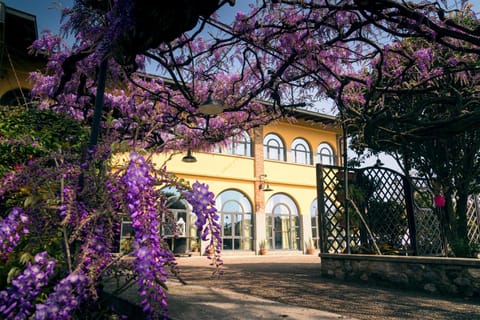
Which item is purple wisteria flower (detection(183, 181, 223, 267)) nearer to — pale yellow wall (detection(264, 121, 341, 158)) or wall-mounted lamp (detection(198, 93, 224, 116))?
wall-mounted lamp (detection(198, 93, 224, 116))

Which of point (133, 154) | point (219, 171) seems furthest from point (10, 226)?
point (219, 171)

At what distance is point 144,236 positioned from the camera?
1567 millimetres

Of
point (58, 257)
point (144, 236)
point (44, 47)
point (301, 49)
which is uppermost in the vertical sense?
point (44, 47)

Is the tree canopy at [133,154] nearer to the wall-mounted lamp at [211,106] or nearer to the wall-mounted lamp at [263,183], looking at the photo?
the wall-mounted lamp at [211,106]

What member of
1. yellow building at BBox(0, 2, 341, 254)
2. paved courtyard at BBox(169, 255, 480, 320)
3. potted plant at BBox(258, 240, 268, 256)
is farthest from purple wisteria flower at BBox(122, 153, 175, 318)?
potted plant at BBox(258, 240, 268, 256)

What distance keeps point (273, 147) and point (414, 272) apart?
12.7 metres

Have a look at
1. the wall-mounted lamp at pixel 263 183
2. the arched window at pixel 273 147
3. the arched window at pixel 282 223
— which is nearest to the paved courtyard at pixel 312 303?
the wall-mounted lamp at pixel 263 183

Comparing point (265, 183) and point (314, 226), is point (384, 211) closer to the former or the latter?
point (265, 183)

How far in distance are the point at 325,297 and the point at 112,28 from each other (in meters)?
3.90

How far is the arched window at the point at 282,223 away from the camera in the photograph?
1664 cm

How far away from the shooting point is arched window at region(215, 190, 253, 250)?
15.5 m

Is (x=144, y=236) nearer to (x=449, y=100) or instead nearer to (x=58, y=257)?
(x=58, y=257)

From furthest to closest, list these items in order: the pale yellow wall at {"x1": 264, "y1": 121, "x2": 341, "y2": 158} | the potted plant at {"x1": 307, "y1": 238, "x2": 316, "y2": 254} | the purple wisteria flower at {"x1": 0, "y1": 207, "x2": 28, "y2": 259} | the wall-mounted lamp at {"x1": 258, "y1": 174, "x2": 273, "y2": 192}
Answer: the pale yellow wall at {"x1": 264, "y1": 121, "x2": 341, "y2": 158} → the potted plant at {"x1": 307, "y1": 238, "x2": 316, "y2": 254} → the wall-mounted lamp at {"x1": 258, "y1": 174, "x2": 273, "y2": 192} → the purple wisteria flower at {"x1": 0, "y1": 207, "x2": 28, "y2": 259}

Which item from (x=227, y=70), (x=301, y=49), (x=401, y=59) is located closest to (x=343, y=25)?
(x=301, y=49)
